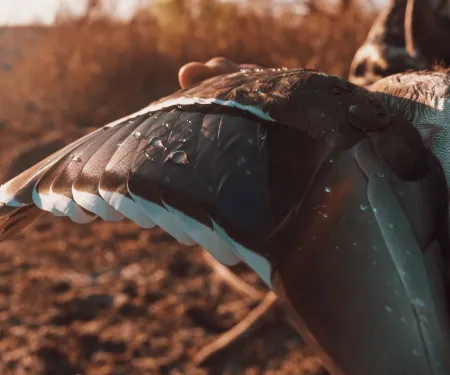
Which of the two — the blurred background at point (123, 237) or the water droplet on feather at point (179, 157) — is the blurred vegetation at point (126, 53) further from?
the water droplet on feather at point (179, 157)

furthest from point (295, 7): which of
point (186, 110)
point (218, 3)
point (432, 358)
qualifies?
point (432, 358)

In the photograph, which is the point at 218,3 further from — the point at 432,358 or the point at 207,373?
the point at 432,358

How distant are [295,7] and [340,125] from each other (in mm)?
3247

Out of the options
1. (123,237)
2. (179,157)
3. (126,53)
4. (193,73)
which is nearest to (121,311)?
(123,237)

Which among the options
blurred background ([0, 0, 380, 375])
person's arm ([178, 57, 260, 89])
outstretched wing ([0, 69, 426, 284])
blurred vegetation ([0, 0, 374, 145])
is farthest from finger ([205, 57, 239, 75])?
blurred vegetation ([0, 0, 374, 145])

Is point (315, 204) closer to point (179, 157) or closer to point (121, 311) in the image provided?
point (179, 157)

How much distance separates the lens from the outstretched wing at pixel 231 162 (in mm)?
612

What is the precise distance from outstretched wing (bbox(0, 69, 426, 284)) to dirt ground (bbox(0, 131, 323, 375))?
113 centimetres

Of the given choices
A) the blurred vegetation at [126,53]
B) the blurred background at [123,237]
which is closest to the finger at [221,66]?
the blurred background at [123,237]

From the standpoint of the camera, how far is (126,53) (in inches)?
186

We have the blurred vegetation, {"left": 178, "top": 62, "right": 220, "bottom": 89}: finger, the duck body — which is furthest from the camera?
the blurred vegetation

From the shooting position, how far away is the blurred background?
177 centimetres

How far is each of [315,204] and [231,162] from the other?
11 cm

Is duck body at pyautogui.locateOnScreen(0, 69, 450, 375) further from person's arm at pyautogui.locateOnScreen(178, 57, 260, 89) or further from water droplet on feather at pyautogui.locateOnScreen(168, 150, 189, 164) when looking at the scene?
person's arm at pyautogui.locateOnScreen(178, 57, 260, 89)
